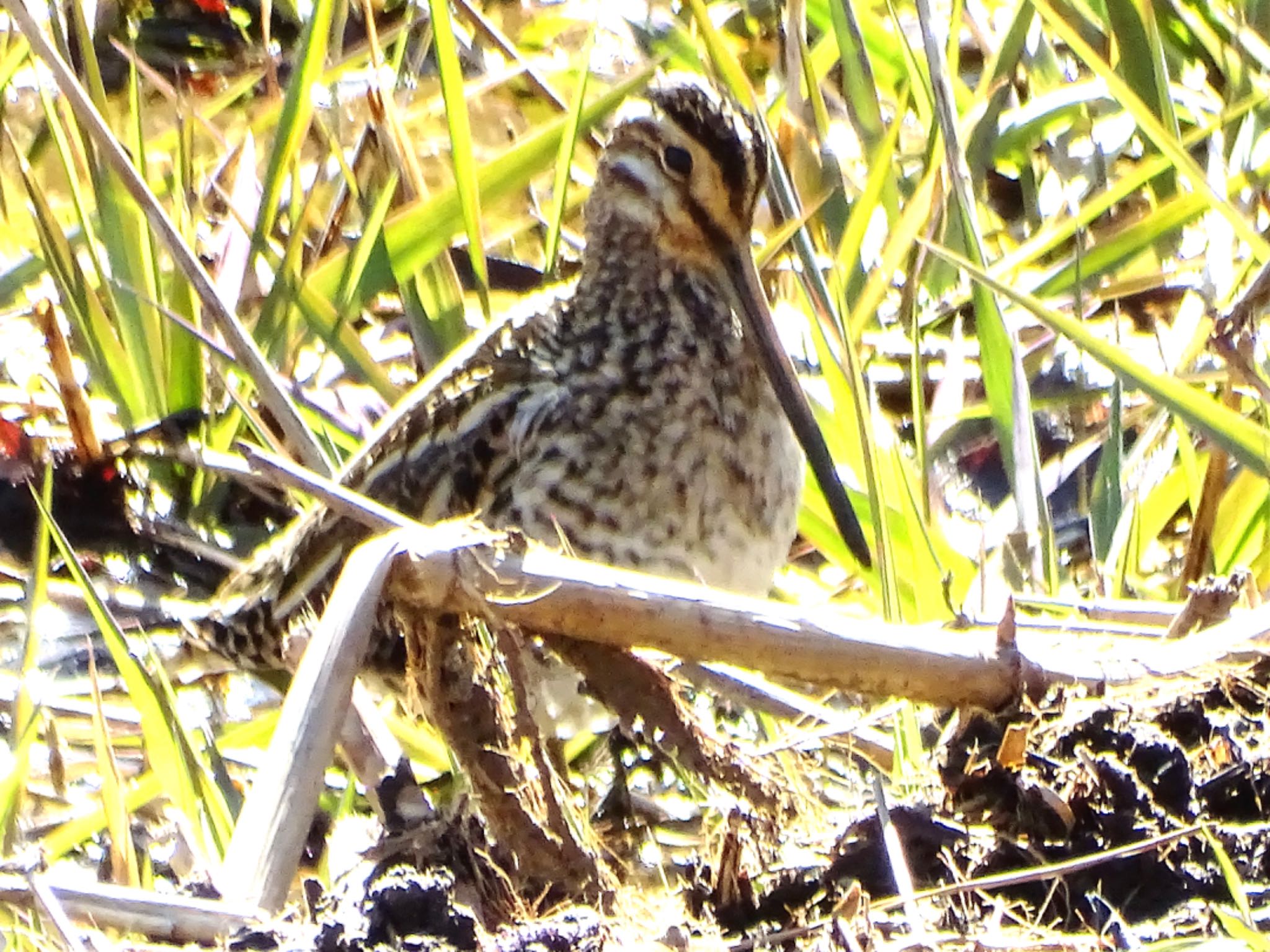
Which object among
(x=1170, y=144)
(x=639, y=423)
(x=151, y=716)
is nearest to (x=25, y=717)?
(x=151, y=716)

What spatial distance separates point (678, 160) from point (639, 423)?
0.37 metres

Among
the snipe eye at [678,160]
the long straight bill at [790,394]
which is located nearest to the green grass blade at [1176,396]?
the long straight bill at [790,394]

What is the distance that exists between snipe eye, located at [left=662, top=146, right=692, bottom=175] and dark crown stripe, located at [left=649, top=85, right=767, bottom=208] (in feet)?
0.16

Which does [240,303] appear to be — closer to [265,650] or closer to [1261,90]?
[265,650]

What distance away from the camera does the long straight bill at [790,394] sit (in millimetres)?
2414

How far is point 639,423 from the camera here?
8.05 feet

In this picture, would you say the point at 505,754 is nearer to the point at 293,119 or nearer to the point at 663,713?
the point at 663,713

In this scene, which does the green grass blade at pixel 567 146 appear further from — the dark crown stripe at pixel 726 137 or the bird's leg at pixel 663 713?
the bird's leg at pixel 663 713

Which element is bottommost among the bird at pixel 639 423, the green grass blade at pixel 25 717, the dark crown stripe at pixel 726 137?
the green grass blade at pixel 25 717

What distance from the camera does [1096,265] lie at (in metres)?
2.74

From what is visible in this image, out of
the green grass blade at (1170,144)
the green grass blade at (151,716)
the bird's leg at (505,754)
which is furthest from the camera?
→ the green grass blade at (1170,144)

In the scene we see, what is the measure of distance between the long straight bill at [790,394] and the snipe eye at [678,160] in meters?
0.13

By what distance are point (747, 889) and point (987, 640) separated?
0.30m

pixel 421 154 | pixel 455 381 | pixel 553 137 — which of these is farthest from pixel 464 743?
pixel 421 154
